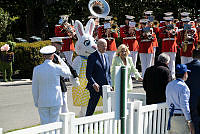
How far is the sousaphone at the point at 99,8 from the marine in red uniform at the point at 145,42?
4.30ft

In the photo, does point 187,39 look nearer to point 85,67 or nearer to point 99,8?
point 99,8

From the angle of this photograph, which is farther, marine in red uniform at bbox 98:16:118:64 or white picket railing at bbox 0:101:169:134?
marine in red uniform at bbox 98:16:118:64

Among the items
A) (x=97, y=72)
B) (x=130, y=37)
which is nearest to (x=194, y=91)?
(x=97, y=72)

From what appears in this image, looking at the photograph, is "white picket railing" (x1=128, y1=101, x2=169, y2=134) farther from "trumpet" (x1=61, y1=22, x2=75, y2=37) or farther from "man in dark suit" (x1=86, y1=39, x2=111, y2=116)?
"trumpet" (x1=61, y1=22, x2=75, y2=37)

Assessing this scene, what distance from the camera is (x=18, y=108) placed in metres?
11.0

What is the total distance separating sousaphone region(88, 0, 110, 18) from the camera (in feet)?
48.5

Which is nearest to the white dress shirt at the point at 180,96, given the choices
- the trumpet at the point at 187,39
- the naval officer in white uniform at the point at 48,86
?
the naval officer in white uniform at the point at 48,86

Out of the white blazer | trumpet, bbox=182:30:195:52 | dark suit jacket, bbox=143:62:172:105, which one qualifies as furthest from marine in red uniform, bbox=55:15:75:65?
the white blazer

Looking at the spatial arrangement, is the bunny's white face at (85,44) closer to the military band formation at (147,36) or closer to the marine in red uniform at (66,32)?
the military band formation at (147,36)

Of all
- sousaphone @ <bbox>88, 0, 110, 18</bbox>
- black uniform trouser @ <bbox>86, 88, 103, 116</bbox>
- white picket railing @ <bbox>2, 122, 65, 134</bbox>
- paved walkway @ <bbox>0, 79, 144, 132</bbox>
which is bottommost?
paved walkway @ <bbox>0, 79, 144, 132</bbox>

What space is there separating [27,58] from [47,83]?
10.2 meters

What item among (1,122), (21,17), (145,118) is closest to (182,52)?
(1,122)

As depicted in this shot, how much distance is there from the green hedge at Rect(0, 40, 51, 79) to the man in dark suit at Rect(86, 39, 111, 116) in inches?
337

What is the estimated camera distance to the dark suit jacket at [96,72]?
8.39 metres
